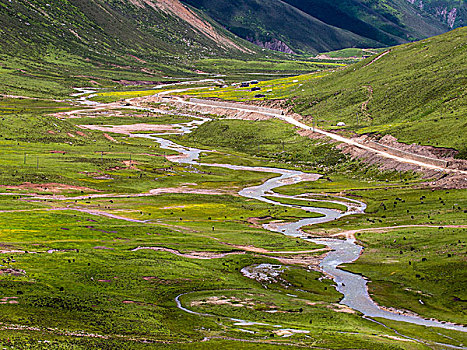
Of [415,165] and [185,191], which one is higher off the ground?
[415,165]

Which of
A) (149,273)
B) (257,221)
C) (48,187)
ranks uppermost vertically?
(149,273)

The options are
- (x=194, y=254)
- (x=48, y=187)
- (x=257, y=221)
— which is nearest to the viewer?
(x=194, y=254)

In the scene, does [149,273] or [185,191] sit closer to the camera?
[149,273]

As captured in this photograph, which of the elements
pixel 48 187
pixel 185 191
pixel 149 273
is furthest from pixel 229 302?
pixel 185 191

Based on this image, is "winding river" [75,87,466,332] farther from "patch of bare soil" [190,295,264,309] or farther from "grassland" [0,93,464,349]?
"patch of bare soil" [190,295,264,309]

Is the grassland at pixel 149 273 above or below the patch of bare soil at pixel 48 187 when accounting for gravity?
above

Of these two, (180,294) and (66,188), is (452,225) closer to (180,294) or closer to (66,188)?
(180,294)

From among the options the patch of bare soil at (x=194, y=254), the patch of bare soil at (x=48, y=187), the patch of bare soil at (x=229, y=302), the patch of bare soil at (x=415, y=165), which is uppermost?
the patch of bare soil at (x=415, y=165)

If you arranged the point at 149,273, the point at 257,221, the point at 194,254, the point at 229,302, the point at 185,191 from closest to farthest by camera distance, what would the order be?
the point at 229,302 → the point at 149,273 → the point at 194,254 → the point at 257,221 → the point at 185,191

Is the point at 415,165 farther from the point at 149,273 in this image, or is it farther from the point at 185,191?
the point at 149,273

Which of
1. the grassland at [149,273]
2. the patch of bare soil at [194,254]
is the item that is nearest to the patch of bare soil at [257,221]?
the grassland at [149,273]

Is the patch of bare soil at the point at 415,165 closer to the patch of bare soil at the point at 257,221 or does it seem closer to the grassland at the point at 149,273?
the grassland at the point at 149,273
